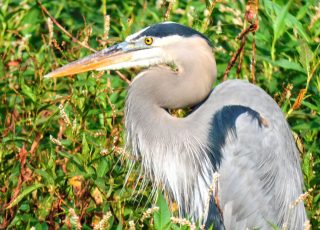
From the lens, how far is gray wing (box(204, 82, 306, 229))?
4.82 metres

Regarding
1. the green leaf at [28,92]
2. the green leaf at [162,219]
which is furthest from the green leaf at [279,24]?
the green leaf at [162,219]

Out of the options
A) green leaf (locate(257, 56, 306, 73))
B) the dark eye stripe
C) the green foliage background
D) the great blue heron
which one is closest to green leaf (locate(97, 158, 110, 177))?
the green foliage background

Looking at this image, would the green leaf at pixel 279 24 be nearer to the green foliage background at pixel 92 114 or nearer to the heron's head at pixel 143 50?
the green foliage background at pixel 92 114

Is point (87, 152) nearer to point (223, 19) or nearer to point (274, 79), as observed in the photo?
point (274, 79)

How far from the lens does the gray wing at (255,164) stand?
4.82 metres

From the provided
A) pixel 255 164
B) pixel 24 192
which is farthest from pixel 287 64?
pixel 24 192

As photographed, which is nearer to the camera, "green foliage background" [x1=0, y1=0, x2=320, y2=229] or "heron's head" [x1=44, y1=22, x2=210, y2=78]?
"green foliage background" [x1=0, y1=0, x2=320, y2=229]

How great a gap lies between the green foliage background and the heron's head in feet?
0.30

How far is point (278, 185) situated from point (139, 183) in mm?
703

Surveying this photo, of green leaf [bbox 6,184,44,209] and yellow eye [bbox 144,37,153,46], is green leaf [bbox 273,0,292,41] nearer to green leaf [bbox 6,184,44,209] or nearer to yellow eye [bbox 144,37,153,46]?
yellow eye [bbox 144,37,153,46]

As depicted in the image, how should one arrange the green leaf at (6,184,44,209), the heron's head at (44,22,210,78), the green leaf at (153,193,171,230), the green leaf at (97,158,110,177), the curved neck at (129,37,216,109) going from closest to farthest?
the green leaf at (153,193,171,230) < the green leaf at (6,184,44,209) < the green leaf at (97,158,110,177) < the curved neck at (129,37,216,109) < the heron's head at (44,22,210,78)

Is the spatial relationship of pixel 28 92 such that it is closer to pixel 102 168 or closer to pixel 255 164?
pixel 102 168

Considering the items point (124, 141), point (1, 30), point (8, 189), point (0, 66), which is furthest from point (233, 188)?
point (1, 30)

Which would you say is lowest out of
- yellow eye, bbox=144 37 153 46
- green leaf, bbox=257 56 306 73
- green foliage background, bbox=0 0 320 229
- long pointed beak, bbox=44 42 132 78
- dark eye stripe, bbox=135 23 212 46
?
green foliage background, bbox=0 0 320 229
